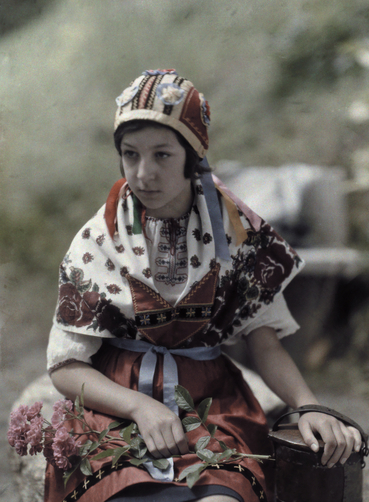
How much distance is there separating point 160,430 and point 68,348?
12.0 inches

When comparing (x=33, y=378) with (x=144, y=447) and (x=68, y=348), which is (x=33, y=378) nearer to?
(x=68, y=348)

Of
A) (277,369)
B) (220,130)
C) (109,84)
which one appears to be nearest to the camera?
(277,369)

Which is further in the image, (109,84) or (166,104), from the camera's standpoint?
(109,84)

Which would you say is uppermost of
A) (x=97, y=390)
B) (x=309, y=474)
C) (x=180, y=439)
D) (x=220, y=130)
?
(x=220, y=130)

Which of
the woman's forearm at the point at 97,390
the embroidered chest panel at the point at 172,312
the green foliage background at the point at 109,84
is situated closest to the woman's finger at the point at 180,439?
the woman's forearm at the point at 97,390

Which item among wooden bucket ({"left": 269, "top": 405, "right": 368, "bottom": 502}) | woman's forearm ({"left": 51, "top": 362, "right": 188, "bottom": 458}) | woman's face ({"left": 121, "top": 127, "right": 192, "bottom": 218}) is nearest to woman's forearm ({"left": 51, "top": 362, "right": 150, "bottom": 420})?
woman's forearm ({"left": 51, "top": 362, "right": 188, "bottom": 458})

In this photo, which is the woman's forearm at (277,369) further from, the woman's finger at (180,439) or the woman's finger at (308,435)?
the woman's finger at (180,439)

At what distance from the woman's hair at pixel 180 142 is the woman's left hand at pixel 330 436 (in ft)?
2.08

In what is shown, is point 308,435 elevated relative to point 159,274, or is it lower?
lower

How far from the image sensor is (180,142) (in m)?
1.06

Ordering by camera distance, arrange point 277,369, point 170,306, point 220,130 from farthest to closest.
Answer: point 220,130 → point 277,369 → point 170,306

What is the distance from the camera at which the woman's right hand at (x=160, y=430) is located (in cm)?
99

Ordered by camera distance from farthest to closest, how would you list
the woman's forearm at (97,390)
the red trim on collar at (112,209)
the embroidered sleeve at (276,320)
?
the embroidered sleeve at (276,320), the red trim on collar at (112,209), the woman's forearm at (97,390)

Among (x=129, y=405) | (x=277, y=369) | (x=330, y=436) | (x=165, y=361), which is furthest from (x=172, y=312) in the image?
(x=330, y=436)
